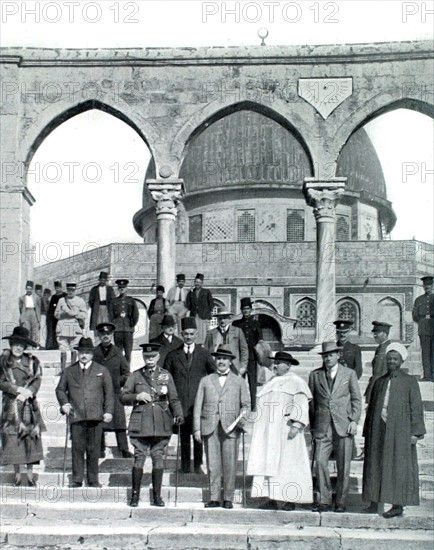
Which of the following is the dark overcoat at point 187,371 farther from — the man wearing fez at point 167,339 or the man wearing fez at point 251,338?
the man wearing fez at point 251,338

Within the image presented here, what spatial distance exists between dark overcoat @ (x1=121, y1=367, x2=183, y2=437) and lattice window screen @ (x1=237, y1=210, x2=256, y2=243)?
87.8 feet

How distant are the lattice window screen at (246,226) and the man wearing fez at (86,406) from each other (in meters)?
26.4

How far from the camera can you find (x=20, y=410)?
33.1 feet

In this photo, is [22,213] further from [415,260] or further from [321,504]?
[415,260]

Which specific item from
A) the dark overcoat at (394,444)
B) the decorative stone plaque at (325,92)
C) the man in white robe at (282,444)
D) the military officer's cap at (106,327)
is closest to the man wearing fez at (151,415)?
the man in white robe at (282,444)

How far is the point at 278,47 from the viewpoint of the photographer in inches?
667

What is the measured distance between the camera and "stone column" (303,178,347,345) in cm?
1670

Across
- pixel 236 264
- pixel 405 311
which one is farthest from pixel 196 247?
pixel 405 311

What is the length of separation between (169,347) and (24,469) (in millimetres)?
2094

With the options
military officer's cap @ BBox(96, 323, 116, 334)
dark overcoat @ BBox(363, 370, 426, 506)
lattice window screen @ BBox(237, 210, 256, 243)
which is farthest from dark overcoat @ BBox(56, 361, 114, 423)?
lattice window screen @ BBox(237, 210, 256, 243)

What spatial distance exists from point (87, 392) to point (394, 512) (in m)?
3.23

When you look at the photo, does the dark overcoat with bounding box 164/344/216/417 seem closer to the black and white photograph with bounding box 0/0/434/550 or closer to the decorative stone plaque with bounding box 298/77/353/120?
the black and white photograph with bounding box 0/0/434/550

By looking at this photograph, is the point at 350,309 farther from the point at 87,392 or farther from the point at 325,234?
the point at 87,392

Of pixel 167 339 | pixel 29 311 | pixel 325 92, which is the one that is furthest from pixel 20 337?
pixel 325 92
